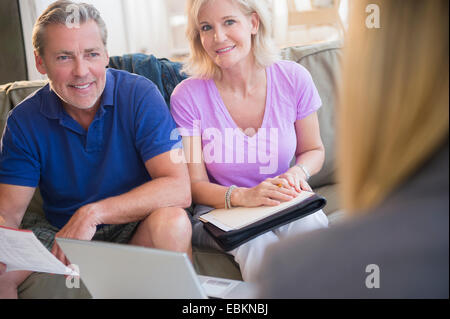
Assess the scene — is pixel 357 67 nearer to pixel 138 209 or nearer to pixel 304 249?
pixel 304 249

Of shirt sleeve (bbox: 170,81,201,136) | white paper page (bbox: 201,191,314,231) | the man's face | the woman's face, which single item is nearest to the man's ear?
the man's face

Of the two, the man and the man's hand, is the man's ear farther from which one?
the man's hand

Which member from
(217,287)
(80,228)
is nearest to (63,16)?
(80,228)

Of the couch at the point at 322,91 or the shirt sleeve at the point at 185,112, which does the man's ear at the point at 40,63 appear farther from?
the shirt sleeve at the point at 185,112

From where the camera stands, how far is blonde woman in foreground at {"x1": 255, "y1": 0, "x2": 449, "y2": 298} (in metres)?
0.45

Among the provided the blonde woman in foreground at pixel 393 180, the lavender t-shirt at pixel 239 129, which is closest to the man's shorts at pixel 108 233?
the lavender t-shirt at pixel 239 129

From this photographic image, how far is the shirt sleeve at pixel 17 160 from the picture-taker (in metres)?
1.36

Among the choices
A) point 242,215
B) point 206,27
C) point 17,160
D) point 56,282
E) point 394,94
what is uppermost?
point 206,27

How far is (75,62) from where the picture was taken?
1.35 meters

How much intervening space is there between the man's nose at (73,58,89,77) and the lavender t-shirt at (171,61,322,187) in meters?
0.31

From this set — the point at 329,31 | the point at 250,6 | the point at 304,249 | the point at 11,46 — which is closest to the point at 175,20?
the point at 329,31

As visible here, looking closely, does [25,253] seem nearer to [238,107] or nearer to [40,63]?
[40,63]

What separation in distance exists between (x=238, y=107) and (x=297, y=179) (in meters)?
0.34

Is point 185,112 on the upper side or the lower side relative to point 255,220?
upper
